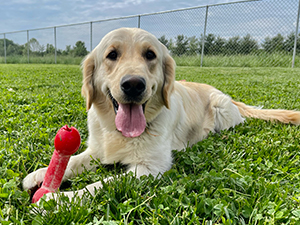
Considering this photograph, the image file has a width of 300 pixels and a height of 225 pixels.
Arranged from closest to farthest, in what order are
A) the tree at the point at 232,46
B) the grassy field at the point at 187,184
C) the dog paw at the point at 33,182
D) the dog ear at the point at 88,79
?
the grassy field at the point at 187,184, the dog paw at the point at 33,182, the dog ear at the point at 88,79, the tree at the point at 232,46

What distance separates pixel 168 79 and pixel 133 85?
30.6 inches

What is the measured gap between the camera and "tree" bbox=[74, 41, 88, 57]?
21016 millimetres

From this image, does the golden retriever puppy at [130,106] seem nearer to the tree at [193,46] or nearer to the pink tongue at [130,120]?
the pink tongue at [130,120]

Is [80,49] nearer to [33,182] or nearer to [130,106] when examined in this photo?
[130,106]

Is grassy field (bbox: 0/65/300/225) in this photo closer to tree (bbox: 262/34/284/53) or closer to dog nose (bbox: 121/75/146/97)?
dog nose (bbox: 121/75/146/97)

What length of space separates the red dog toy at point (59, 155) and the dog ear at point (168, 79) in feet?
3.88

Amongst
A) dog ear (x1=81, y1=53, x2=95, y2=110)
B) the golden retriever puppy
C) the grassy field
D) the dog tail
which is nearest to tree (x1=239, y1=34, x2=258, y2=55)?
the dog tail

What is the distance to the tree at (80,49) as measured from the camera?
68.9 feet

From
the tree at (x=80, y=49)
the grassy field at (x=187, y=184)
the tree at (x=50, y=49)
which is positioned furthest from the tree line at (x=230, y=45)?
the grassy field at (x=187, y=184)

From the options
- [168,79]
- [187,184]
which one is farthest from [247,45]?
[187,184]

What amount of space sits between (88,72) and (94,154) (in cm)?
91

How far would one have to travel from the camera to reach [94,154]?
8.25 ft

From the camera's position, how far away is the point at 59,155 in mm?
1757

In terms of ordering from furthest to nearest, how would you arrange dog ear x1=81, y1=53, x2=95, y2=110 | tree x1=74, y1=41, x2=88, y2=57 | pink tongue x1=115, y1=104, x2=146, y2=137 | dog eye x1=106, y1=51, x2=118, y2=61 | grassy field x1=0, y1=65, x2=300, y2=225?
tree x1=74, y1=41, x2=88, y2=57, dog ear x1=81, y1=53, x2=95, y2=110, dog eye x1=106, y1=51, x2=118, y2=61, pink tongue x1=115, y1=104, x2=146, y2=137, grassy field x1=0, y1=65, x2=300, y2=225
